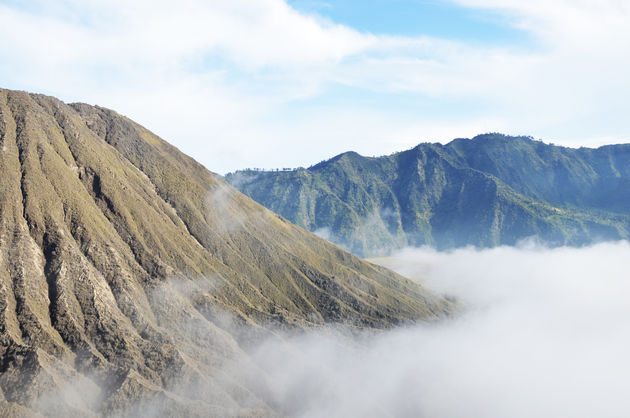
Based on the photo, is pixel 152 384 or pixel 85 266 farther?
pixel 85 266

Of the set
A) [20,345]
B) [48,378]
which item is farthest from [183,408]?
[20,345]

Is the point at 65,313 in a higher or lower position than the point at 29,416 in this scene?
higher

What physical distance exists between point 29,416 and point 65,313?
40.4m

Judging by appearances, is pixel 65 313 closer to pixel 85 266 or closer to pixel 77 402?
pixel 85 266

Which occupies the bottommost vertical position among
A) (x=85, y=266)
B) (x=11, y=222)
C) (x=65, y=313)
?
(x=65, y=313)

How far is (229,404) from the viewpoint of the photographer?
640 feet

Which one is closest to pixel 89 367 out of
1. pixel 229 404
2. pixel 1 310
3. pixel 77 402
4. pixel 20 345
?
pixel 77 402

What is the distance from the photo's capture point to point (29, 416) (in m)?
154

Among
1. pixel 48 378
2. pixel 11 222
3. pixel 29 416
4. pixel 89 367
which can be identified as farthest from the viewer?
pixel 11 222

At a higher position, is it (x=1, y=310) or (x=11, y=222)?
(x=11, y=222)

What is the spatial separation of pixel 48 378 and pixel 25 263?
46.8 m

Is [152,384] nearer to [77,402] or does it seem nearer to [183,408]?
[183,408]

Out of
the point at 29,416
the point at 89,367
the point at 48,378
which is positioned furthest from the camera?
the point at 89,367

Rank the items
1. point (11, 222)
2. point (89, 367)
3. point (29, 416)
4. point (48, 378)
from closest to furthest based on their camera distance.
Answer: point (29, 416)
point (48, 378)
point (89, 367)
point (11, 222)
